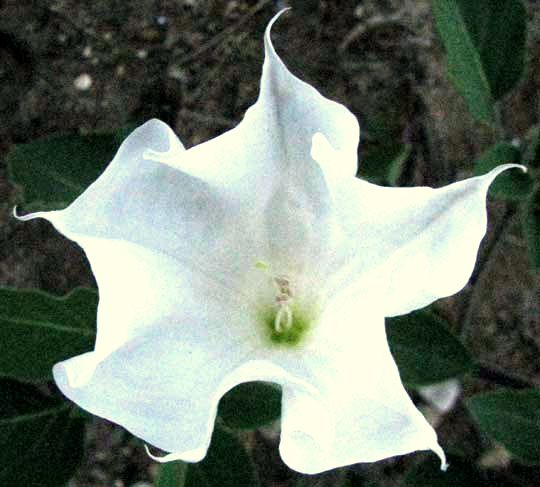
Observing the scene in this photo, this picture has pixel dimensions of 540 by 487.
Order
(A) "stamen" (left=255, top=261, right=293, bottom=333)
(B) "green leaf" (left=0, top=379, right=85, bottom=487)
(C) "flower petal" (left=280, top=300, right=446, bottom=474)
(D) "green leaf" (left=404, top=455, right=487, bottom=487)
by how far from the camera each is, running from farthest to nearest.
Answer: (D) "green leaf" (left=404, top=455, right=487, bottom=487), (B) "green leaf" (left=0, top=379, right=85, bottom=487), (A) "stamen" (left=255, top=261, right=293, bottom=333), (C) "flower petal" (left=280, top=300, right=446, bottom=474)

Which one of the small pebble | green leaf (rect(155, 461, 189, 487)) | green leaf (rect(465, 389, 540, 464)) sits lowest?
green leaf (rect(465, 389, 540, 464))

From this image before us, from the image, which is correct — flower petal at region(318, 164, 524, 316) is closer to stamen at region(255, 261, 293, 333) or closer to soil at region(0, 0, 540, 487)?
stamen at region(255, 261, 293, 333)

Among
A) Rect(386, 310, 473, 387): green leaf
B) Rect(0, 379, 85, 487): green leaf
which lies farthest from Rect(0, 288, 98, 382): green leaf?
Rect(386, 310, 473, 387): green leaf

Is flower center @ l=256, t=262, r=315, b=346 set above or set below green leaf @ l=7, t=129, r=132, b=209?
above

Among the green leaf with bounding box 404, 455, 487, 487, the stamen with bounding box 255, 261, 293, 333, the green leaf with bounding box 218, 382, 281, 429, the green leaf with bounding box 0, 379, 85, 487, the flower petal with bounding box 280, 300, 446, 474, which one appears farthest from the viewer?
the green leaf with bounding box 404, 455, 487, 487

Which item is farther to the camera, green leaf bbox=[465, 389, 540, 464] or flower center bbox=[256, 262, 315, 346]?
green leaf bbox=[465, 389, 540, 464]

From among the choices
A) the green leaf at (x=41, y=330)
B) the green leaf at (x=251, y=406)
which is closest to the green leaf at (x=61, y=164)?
the green leaf at (x=41, y=330)

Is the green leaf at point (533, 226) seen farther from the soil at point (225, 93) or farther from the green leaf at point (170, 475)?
the soil at point (225, 93)
